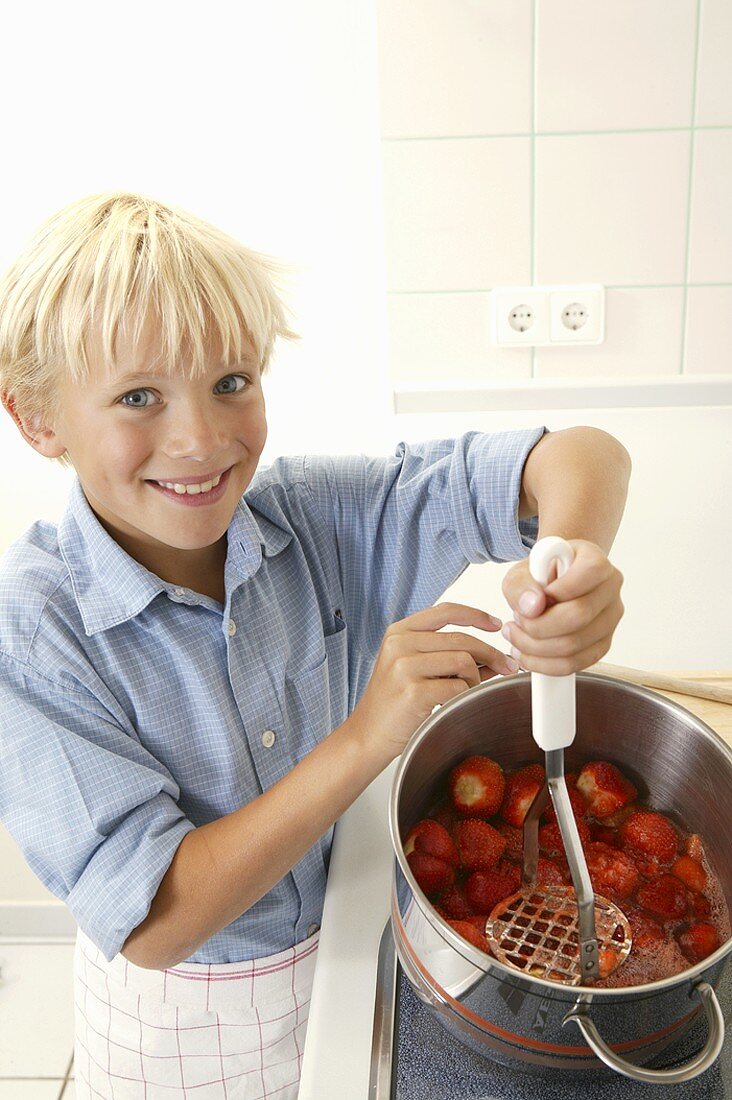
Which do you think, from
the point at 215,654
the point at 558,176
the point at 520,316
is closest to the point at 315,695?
the point at 215,654

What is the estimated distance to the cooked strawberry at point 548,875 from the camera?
1.95 ft

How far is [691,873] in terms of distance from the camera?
592 millimetres

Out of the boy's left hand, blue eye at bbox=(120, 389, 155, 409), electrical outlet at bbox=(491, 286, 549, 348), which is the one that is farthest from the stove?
electrical outlet at bbox=(491, 286, 549, 348)

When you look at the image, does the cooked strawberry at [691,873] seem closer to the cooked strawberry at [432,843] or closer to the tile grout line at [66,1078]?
the cooked strawberry at [432,843]

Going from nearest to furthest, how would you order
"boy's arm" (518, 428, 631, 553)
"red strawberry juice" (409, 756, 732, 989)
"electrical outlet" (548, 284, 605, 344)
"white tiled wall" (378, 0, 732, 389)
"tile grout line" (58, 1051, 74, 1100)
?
1. "red strawberry juice" (409, 756, 732, 989)
2. "boy's arm" (518, 428, 631, 553)
3. "white tiled wall" (378, 0, 732, 389)
4. "electrical outlet" (548, 284, 605, 344)
5. "tile grout line" (58, 1051, 74, 1100)

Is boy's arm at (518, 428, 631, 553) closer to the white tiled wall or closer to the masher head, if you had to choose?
the masher head

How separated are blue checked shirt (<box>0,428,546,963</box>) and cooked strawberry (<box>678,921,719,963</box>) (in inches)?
13.3

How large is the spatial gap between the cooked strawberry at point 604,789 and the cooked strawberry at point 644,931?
83 millimetres

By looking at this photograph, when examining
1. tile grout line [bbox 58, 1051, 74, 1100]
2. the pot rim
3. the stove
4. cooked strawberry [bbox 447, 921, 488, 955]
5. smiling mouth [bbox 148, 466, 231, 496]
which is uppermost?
smiling mouth [bbox 148, 466, 231, 496]

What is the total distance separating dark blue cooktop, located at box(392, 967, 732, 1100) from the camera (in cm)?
52

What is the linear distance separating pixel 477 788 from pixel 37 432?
17.0 inches

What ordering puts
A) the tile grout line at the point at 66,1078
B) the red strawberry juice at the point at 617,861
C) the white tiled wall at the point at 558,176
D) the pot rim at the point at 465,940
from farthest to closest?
1. the tile grout line at the point at 66,1078
2. the white tiled wall at the point at 558,176
3. the red strawberry juice at the point at 617,861
4. the pot rim at the point at 465,940

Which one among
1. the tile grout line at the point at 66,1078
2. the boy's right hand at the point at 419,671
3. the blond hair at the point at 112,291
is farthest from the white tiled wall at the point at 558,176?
the tile grout line at the point at 66,1078

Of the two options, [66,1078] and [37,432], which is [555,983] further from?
[66,1078]
